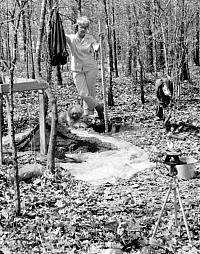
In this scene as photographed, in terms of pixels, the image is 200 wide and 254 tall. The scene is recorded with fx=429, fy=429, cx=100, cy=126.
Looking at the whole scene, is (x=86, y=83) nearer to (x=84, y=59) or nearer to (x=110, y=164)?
(x=84, y=59)

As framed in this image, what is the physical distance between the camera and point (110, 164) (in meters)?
7.98

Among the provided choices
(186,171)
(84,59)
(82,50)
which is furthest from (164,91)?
(186,171)

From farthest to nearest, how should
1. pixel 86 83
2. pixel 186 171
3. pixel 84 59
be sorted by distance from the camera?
pixel 86 83
pixel 84 59
pixel 186 171

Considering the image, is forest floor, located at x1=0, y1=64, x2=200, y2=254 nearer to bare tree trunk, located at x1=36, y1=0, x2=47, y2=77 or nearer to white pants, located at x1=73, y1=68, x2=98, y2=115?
bare tree trunk, located at x1=36, y1=0, x2=47, y2=77

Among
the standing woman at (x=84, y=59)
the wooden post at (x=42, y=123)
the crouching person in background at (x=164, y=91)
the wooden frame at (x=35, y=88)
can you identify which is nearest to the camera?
the wooden frame at (x=35, y=88)

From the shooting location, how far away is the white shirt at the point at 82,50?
33.3 ft

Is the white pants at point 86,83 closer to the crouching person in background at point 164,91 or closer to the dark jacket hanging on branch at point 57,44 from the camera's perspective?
the crouching person in background at point 164,91

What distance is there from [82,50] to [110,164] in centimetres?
347

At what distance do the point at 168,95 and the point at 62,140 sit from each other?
3.20 m

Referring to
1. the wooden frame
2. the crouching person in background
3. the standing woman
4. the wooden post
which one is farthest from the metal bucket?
the standing woman

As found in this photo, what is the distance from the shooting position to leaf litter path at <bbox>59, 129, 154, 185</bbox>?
7.30m

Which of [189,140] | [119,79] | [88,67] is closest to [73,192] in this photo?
[189,140]

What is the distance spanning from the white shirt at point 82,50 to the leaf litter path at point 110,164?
2345mm

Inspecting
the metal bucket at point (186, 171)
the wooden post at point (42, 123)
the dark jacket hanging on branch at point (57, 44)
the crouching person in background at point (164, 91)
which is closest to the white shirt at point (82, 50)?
the dark jacket hanging on branch at point (57, 44)
